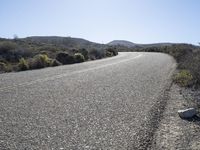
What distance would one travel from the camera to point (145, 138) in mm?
7668

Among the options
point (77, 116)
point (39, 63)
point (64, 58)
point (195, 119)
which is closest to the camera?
point (77, 116)

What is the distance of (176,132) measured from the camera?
27.7ft

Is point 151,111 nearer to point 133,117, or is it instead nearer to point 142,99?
point 133,117

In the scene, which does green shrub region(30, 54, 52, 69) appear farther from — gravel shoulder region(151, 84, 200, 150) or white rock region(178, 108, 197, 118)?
white rock region(178, 108, 197, 118)

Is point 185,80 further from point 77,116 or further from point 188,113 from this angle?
point 77,116

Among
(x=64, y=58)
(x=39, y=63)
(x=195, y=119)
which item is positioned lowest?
(x=64, y=58)

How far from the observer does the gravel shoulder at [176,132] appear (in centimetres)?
729

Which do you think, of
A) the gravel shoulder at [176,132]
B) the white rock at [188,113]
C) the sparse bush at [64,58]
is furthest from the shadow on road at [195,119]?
the sparse bush at [64,58]

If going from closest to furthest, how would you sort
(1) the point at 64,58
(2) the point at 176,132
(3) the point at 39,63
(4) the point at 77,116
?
(2) the point at 176,132, (4) the point at 77,116, (3) the point at 39,63, (1) the point at 64,58

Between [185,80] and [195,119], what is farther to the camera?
[185,80]

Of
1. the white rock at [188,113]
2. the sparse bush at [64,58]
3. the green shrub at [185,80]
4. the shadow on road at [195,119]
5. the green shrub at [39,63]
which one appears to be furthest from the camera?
the sparse bush at [64,58]

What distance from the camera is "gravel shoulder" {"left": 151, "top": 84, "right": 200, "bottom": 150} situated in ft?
23.9

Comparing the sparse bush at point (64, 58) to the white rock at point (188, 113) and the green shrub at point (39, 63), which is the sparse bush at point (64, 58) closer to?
the green shrub at point (39, 63)

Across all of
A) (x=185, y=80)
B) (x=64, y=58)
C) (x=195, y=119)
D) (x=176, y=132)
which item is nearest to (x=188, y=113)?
(x=195, y=119)
